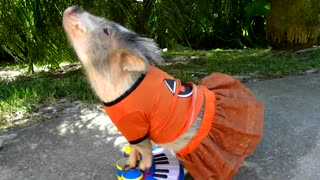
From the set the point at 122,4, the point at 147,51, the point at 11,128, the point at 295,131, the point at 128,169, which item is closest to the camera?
the point at 147,51

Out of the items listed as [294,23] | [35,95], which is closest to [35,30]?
[35,95]

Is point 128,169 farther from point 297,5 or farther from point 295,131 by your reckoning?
point 297,5

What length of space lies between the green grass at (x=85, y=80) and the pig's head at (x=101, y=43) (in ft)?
4.74

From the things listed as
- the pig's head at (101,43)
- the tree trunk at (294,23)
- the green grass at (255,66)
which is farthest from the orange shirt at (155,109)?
the tree trunk at (294,23)

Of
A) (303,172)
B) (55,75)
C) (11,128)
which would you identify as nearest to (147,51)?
(303,172)

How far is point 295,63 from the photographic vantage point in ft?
15.6

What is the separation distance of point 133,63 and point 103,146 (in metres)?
0.94

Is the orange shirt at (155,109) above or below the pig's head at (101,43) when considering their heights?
below

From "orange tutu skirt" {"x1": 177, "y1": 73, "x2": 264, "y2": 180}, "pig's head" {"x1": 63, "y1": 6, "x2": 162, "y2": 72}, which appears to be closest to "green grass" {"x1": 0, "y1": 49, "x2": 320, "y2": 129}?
"pig's head" {"x1": 63, "y1": 6, "x2": 162, "y2": 72}

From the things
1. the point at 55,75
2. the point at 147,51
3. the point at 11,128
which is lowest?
the point at 55,75

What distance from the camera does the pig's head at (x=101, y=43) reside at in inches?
→ 90.8

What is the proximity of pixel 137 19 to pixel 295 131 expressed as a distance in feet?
9.24

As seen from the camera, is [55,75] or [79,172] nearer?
[79,172]

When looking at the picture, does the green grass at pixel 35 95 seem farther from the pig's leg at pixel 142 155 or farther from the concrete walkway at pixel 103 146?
the pig's leg at pixel 142 155
